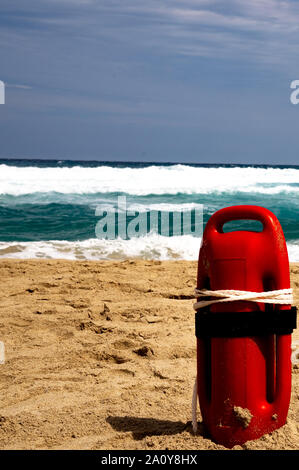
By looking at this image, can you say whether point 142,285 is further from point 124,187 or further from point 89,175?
point 89,175

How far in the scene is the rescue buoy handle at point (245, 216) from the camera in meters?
2.11

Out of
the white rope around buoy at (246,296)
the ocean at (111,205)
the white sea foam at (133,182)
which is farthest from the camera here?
the white sea foam at (133,182)

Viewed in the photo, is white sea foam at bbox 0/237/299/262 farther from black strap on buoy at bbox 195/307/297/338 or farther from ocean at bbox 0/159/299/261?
black strap on buoy at bbox 195/307/297/338

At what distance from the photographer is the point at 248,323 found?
204cm

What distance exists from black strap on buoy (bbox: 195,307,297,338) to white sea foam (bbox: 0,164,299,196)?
1406 cm

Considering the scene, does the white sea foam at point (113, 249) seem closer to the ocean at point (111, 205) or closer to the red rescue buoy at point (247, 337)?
the ocean at point (111, 205)

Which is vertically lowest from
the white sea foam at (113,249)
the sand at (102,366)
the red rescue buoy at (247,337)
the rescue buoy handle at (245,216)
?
the white sea foam at (113,249)

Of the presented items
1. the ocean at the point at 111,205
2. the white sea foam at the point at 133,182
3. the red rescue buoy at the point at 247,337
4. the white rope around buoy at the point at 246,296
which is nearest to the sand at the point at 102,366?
the red rescue buoy at the point at 247,337

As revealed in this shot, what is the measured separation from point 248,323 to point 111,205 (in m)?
11.7

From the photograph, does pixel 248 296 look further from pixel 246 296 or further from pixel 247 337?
pixel 247 337

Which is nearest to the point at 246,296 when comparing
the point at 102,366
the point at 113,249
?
the point at 102,366

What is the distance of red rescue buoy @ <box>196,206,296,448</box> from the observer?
6.72ft

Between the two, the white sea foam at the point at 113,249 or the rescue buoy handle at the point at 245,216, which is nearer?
the rescue buoy handle at the point at 245,216

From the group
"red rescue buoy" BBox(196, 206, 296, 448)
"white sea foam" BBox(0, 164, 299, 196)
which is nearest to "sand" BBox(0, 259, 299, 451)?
"red rescue buoy" BBox(196, 206, 296, 448)
